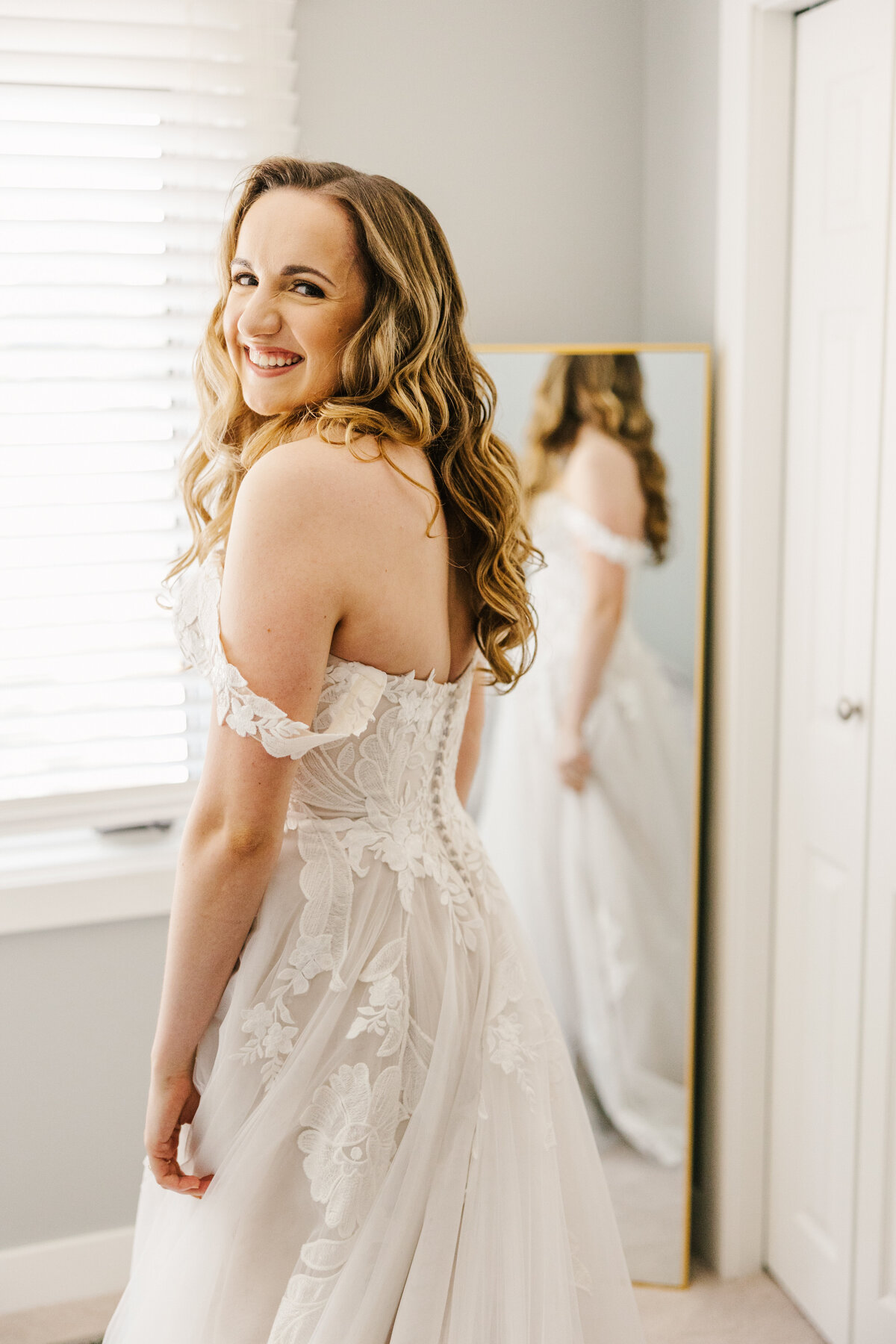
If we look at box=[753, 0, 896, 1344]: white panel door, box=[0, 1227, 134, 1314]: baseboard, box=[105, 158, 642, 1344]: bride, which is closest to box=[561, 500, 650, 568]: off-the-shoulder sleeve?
Result: box=[753, 0, 896, 1344]: white panel door

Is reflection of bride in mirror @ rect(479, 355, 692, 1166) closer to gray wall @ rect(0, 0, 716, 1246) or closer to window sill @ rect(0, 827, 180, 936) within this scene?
gray wall @ rect(0, 0, 716, 1246)

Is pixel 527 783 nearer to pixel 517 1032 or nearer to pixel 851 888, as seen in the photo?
pixel 851 888

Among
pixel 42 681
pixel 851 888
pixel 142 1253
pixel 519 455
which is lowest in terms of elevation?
pixel 142 1253

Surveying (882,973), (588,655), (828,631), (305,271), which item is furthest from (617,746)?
(305,271)

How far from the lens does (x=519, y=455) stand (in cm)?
212

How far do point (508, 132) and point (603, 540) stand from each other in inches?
31.4

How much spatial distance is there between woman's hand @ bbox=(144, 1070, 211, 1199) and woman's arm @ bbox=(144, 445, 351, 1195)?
0.07 meters

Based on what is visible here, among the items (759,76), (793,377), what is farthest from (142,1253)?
(759,76)

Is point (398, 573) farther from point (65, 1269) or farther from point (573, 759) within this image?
point (65, 1269)

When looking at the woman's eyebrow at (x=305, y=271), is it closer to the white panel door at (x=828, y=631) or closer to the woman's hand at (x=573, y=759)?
the white panel door at (x=828, y=631)

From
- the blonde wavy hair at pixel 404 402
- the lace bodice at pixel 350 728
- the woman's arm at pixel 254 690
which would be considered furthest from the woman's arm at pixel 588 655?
the woman's arm at pixel 254 690

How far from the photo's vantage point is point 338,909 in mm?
1158

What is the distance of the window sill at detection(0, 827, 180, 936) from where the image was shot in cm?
203

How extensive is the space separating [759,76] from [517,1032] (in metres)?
1.56
